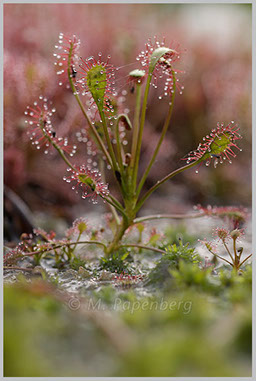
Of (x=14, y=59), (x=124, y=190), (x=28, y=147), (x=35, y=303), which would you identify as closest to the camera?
(x=35, y=303)

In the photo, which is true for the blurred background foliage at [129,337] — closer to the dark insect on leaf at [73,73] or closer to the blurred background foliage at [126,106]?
the dark insect on leaf at [73,73]

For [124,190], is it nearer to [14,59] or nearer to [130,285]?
Result: [130,285]

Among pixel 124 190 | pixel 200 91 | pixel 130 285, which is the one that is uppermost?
pixel 200 91

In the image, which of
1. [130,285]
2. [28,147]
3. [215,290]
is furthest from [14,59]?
[215,290]
